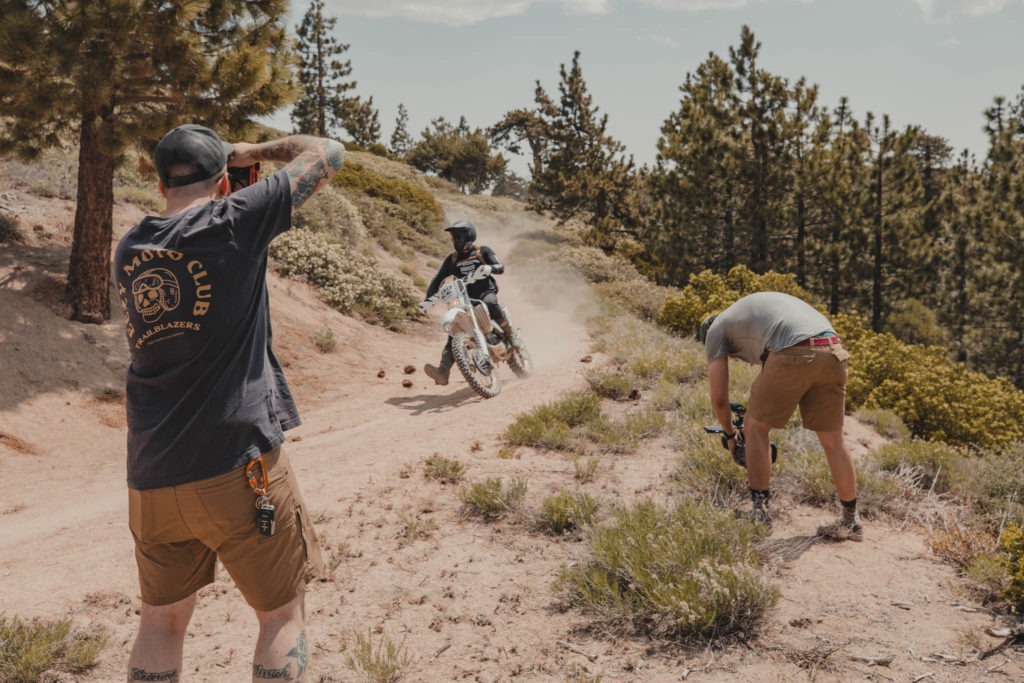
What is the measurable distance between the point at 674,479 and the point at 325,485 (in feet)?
9.17

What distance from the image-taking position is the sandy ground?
357cm

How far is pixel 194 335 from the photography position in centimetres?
233

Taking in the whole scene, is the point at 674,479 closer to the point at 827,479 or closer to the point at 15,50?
the point at 827,479

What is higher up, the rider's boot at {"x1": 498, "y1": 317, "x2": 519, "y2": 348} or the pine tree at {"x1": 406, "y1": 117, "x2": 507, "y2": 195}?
the pine tree at {"x1": 406, "y1": 117, "x2": 507, "y2": 195}

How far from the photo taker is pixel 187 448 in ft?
7.63

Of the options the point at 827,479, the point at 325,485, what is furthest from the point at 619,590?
the point at 325,485

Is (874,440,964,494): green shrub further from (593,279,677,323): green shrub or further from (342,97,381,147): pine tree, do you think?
(342,97,381,147): pine tree

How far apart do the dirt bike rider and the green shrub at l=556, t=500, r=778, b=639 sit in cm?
528

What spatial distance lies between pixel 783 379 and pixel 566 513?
167cm

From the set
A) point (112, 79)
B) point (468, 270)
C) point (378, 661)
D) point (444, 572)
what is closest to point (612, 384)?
point (468, 270)

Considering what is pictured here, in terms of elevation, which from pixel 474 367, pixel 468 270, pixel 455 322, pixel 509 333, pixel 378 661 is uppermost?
pixel 468 270

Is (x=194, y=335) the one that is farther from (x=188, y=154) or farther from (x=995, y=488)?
(x=995, y=488)

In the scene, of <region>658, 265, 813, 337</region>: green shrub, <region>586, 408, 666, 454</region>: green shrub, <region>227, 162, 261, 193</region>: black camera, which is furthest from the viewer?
<region>658, 265, 813, 337</region>: green shrub

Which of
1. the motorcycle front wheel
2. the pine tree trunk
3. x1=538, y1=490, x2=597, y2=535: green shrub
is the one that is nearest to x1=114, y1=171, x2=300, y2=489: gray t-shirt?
x1=538, y1=490, x2=597, y2=535: green shrub
